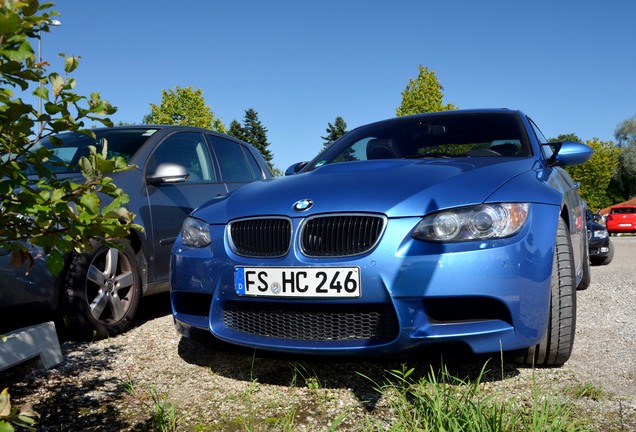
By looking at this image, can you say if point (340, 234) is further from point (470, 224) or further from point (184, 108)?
point (184, 108)

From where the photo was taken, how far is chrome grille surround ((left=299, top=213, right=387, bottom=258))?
256 centimetres

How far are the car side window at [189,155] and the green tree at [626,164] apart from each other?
6642cm

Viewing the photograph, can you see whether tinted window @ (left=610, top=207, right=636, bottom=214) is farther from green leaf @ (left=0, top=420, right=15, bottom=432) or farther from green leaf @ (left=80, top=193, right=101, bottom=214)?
green leaf @ (left=0, top=420, right=15, bottom=432)

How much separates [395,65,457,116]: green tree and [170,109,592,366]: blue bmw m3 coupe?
1165 inches

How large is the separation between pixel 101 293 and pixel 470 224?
97.7 inches

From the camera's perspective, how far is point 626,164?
205ft

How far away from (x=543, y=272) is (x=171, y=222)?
9.34 ft

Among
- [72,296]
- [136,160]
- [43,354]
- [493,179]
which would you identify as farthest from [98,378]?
[493,179]

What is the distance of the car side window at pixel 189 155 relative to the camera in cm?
471

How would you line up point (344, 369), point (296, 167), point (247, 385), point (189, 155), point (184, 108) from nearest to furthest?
1. point (247, 385)
2. point (344, 369)
3. point (296, 167)
4. point (189, 155)
5. point (184, 108)

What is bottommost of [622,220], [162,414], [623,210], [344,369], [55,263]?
[622,220]

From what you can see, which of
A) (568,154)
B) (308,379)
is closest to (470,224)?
(308,379)

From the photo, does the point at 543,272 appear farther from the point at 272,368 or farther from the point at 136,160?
the point at 136,160

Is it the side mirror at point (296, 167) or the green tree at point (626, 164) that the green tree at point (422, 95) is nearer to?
the side mirror at point (296, 167)
